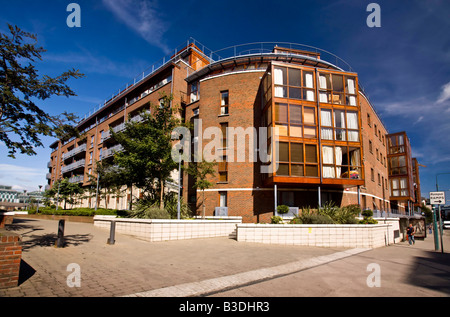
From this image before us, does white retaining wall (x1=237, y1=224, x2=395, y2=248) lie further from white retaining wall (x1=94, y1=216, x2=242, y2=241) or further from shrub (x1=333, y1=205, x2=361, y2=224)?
white retaining wall (x1=94, y1=216, x2=242, y2=241)

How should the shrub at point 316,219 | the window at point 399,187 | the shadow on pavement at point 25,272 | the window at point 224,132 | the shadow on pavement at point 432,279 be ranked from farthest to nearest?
the window at point 399,187 → the window at point 224,132 → the shrub at point 316,219 → the shadow on pavement at point 432,279 → the shadow on pavement at point 25,272

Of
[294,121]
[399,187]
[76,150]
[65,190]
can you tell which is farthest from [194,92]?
[399,187]

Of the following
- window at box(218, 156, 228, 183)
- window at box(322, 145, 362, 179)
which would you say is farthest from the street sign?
window at box(218, 156, 228, 183)

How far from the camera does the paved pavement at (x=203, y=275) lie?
4.92m

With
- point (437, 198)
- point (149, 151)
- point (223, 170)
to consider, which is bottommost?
point (437, 198)

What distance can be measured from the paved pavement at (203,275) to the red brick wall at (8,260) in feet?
0.55

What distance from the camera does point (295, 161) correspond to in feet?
56.3

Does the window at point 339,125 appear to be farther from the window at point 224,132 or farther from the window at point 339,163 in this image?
the window at point 224,132

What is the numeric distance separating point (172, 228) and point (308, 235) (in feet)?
21.8

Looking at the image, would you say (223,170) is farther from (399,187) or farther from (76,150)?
(76,150)

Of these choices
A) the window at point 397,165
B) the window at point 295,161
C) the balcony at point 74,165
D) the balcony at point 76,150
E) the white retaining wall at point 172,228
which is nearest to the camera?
the white retaining wall at point 172,228

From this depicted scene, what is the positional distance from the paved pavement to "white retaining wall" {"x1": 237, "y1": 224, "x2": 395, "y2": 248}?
3.02 metres

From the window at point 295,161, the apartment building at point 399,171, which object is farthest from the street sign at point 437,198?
the apartment building at point 399,171
